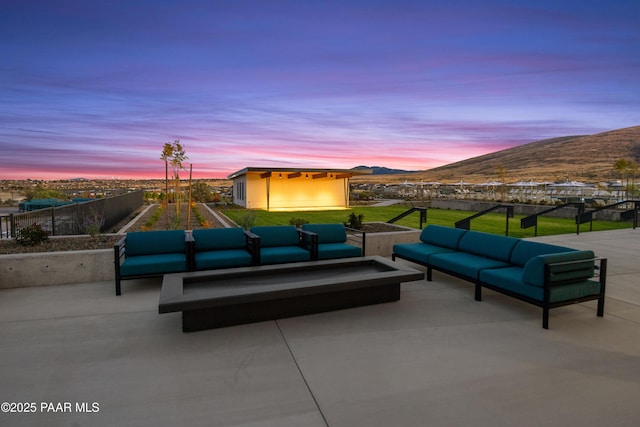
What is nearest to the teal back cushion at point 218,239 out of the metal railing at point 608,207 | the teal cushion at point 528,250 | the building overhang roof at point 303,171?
the teal cushion at point 528,250

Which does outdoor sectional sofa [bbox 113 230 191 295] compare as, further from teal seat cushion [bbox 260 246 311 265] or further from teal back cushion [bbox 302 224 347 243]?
teal back cushion [bbox 302 224 347 243]

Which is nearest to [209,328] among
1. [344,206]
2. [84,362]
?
[84,362]

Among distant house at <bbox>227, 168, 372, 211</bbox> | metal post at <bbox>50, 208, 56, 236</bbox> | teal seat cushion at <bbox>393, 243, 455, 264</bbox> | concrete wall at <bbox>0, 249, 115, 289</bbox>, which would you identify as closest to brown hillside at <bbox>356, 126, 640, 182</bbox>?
distant house at <bbox>227, 168, 372, 211</bbox>

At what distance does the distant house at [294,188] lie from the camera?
21.5m

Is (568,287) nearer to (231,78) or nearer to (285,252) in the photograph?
(285,252)

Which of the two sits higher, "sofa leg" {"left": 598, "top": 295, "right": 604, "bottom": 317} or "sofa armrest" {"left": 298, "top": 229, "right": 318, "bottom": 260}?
"sofa armrest" {"left": 298, "top": 229, "right": 318, "bottom": 260}

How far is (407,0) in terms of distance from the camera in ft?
36.0

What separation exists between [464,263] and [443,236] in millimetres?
1135

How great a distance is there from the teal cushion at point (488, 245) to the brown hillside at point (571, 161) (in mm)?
50328

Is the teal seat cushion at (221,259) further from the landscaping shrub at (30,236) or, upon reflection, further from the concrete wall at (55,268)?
the landscaping shrub at (30,236)

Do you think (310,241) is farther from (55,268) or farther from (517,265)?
(55,268)

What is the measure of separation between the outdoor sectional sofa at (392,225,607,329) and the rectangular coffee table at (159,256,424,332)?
0.80 m

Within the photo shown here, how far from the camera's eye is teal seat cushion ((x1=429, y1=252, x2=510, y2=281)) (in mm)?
4746

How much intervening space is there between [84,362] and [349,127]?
25394 millimetres
